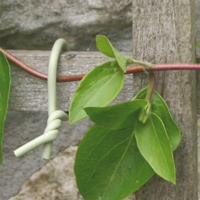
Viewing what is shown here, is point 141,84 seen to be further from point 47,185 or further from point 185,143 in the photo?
point 47,185

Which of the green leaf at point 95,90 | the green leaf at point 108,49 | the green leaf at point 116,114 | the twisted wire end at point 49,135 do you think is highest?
the green leaf at point 108,49

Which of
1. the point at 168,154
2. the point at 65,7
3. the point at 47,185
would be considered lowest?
the point at 47,185

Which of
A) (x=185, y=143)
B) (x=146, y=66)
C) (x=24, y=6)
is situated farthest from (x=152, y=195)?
(x=24, y=6)

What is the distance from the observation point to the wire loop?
0.58 m

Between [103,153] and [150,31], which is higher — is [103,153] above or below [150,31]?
below

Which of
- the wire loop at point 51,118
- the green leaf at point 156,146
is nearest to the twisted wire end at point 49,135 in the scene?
the wire loop at point 51,118

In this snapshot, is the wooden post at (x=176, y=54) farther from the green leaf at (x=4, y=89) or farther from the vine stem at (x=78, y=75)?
the green leaf at (x=4, y=89)

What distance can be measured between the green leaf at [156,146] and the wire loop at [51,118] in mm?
113

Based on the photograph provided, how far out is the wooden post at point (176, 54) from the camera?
0.58m

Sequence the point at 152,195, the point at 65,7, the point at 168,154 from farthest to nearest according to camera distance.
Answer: the point at 65,7 → the point at 152,195 → the point at 168,154

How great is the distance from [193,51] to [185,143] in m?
0.13

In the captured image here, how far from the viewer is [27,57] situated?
2.14ft

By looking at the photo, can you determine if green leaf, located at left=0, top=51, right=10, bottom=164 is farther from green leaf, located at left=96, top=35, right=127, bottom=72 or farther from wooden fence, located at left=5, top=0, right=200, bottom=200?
green leaf, located at left=96, top=35, right=127, bottom=72

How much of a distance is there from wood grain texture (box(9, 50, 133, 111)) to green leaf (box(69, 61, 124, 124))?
0.25 ft
